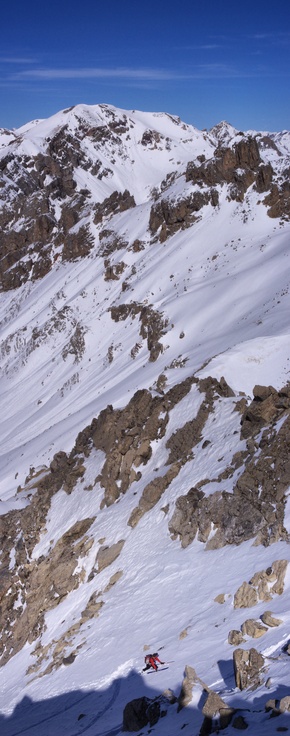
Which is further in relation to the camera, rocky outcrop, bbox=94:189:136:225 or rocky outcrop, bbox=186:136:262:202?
rocky outcrop, bbox=94:189:136:225

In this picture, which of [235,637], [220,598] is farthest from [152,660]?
[220,598]

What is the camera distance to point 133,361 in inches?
2080

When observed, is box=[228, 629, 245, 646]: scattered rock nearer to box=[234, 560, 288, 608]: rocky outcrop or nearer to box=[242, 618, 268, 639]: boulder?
box=[242, 618, 268, 639]: boulder

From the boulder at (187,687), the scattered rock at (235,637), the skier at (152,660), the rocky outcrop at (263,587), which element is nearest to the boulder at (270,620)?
the scattered rock at (235,637)

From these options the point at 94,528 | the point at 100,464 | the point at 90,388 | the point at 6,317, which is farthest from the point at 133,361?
the point at 6,317

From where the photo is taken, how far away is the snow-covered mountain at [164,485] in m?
13.6

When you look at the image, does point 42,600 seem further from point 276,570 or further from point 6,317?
point 6,317

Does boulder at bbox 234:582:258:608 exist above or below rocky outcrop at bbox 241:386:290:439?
below

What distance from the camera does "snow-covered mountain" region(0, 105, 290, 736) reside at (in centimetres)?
1355

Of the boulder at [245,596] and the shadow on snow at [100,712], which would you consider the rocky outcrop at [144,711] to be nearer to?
the shadow on snow at [100,712]

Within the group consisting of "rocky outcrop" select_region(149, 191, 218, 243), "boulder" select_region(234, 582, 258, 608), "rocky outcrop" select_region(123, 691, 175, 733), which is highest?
"rocky outcrop" select_region(149, 191, 218, 243)

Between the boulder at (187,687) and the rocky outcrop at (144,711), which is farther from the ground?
the boulder at (187,687)

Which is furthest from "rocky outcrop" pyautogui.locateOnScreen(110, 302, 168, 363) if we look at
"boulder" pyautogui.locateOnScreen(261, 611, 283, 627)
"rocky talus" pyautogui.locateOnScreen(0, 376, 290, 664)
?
"boulder" pyautogui.locateOnScreen(261, 611, 283, 627)

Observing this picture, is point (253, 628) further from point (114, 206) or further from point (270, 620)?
point (114, 206)
